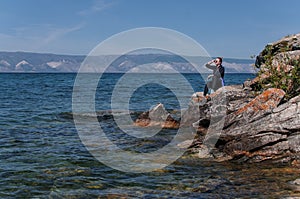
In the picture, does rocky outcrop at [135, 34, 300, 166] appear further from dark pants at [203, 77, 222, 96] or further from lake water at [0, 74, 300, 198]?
dark pants at [203, 77, 222, 96]

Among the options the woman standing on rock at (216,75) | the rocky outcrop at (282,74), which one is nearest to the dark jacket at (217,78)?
the woman standing on rock at (216,75)

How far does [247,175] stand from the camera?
11.5 metres

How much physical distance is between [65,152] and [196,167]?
5.60 m

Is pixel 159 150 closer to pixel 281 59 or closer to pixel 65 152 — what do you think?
pixel 65 152

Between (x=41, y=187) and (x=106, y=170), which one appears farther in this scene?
(x=106, y=170)

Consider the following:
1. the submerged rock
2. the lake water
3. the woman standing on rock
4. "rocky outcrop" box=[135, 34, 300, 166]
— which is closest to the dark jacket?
the woman standing on rock

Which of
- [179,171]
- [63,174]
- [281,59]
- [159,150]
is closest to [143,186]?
[179,171]

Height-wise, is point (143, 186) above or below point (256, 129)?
below

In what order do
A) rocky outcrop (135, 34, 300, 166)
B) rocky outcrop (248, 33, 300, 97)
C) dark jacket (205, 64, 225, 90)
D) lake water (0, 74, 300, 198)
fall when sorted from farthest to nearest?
dark jacket (205, 64, 225, 90)
rocky outcrop (248, 33, 300, 97)
rocky outcrop (135, 34, 300, 166)
lake water (0, 74, 300, 198)

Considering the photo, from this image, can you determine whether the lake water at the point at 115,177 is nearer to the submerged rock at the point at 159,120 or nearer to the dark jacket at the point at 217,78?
the submerged rock at the point at 159,120

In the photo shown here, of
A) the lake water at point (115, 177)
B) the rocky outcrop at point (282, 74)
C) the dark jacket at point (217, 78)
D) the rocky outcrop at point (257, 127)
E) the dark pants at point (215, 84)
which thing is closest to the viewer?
the lake water at point (115, 177)

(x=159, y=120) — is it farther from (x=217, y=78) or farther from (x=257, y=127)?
(x=257, y=127)

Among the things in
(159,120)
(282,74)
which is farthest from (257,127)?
(159,120)

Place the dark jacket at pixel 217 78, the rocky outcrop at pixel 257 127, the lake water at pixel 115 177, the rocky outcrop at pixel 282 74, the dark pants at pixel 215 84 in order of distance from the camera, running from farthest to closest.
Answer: the dark pants at pixel 215 84 → the dark jacket at pixel 217 78 → the rocky outcrop at pixel 282 74 → the rocky outcrop at pixel 257 127 → the lake water at pixel 115 177
